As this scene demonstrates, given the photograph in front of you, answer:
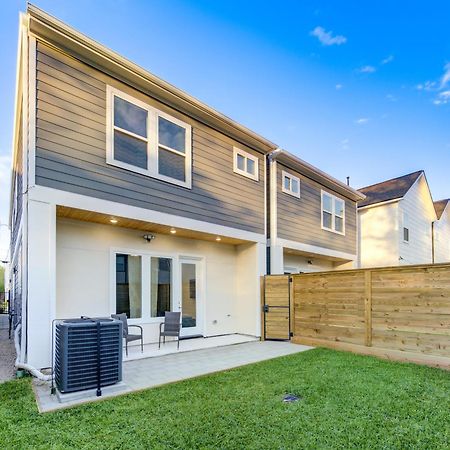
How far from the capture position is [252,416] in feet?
11.6

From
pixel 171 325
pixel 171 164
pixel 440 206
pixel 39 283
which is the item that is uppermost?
pixel 440 206

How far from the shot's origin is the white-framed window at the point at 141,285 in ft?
23.0

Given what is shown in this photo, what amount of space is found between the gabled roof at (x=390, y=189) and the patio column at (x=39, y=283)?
13.5 m

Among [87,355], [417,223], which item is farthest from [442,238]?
[87,355]

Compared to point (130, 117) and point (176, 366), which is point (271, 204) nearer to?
point (130, 117)

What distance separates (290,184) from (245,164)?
83.4 inches

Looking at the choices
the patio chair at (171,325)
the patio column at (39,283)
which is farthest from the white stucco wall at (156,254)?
the patio column at (39,283)

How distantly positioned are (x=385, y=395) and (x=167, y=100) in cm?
664

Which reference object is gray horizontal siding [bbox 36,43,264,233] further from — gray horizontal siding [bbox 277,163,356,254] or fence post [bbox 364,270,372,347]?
fence post [bbox 364,270,372,347]

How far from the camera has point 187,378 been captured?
494 cm

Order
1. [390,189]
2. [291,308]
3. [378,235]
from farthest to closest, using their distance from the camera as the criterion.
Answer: [390,189], [378,235], [291,308]

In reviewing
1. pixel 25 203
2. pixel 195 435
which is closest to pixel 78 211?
pixel 25 203

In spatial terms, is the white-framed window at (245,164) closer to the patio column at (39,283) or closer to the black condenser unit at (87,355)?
the patio column at (39,283)

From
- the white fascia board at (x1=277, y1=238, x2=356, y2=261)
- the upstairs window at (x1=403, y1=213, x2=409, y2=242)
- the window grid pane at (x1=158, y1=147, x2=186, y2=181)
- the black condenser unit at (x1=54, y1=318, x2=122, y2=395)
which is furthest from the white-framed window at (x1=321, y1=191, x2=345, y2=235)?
the black condenser unit at (x1=54, y1=318, x2=122, y2=395)
